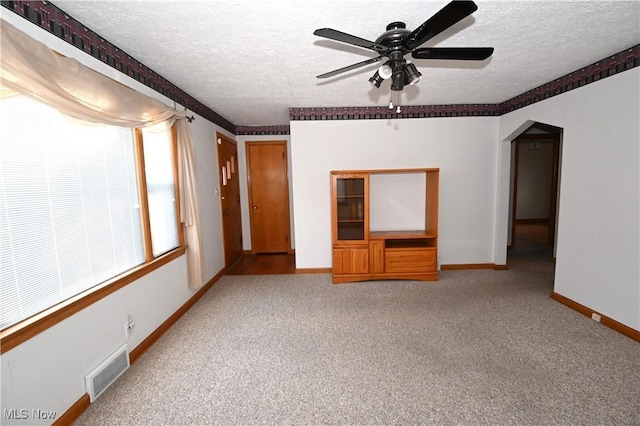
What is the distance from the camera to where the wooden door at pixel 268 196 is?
17.0ft

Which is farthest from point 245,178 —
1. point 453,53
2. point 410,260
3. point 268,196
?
point 453,53

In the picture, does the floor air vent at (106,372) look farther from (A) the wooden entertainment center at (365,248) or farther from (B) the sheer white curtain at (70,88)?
(A) the wooden entertainment center at (365,248)

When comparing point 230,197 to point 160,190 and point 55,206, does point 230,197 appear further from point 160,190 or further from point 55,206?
point 55,206

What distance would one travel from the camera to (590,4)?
169cm

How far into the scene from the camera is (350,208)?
3.72m

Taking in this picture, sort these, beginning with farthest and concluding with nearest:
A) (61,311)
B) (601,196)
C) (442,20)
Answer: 1. (601,196)
2. (61,311)
3. (442,20)

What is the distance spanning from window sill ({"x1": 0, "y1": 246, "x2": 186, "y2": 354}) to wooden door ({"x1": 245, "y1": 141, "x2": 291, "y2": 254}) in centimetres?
295

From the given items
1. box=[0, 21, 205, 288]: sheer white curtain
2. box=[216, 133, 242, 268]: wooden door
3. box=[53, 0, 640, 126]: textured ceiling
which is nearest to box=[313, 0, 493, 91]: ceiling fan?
box=[53, 0, 640, 126]: textured ceiling

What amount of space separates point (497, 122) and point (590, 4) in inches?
98.4

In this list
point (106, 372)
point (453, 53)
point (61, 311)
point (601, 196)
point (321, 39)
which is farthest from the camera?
point (601, 196)

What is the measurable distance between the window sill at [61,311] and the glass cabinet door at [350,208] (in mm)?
2339

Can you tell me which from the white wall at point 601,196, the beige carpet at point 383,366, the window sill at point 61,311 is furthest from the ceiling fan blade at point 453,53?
the window sill at point 61,311

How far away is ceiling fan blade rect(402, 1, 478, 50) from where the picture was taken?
1137 millimetres

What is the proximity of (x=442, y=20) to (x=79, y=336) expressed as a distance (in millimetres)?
2816
